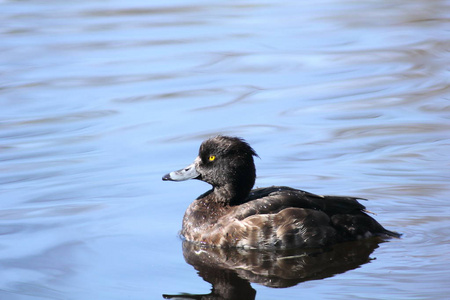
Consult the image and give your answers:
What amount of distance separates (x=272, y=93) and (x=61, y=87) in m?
2.94

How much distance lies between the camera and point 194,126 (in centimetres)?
1033

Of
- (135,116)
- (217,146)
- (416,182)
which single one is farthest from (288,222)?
(135,116)

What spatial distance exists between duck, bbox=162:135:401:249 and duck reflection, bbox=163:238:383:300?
0.09 meters

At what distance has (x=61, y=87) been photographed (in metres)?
12.2

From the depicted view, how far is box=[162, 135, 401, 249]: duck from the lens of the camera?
287 inches

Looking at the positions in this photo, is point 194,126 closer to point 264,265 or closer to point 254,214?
point 254,214

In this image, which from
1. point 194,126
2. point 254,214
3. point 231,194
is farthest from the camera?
point 194,126

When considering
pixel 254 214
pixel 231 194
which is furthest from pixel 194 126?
pixel 254 214

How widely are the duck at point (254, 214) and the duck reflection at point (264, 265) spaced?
9 cm

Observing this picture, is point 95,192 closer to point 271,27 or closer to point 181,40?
point 181,40

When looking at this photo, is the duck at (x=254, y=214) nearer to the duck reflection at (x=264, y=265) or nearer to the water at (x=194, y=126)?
the duck reflection at (x=264, y=265)

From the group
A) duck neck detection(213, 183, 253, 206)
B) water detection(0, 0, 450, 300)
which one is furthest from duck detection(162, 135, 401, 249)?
water detection(0, 0, 450, 300)

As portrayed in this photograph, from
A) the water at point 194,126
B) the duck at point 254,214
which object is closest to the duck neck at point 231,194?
the duck at point 254,214

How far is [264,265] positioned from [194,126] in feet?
12.2
